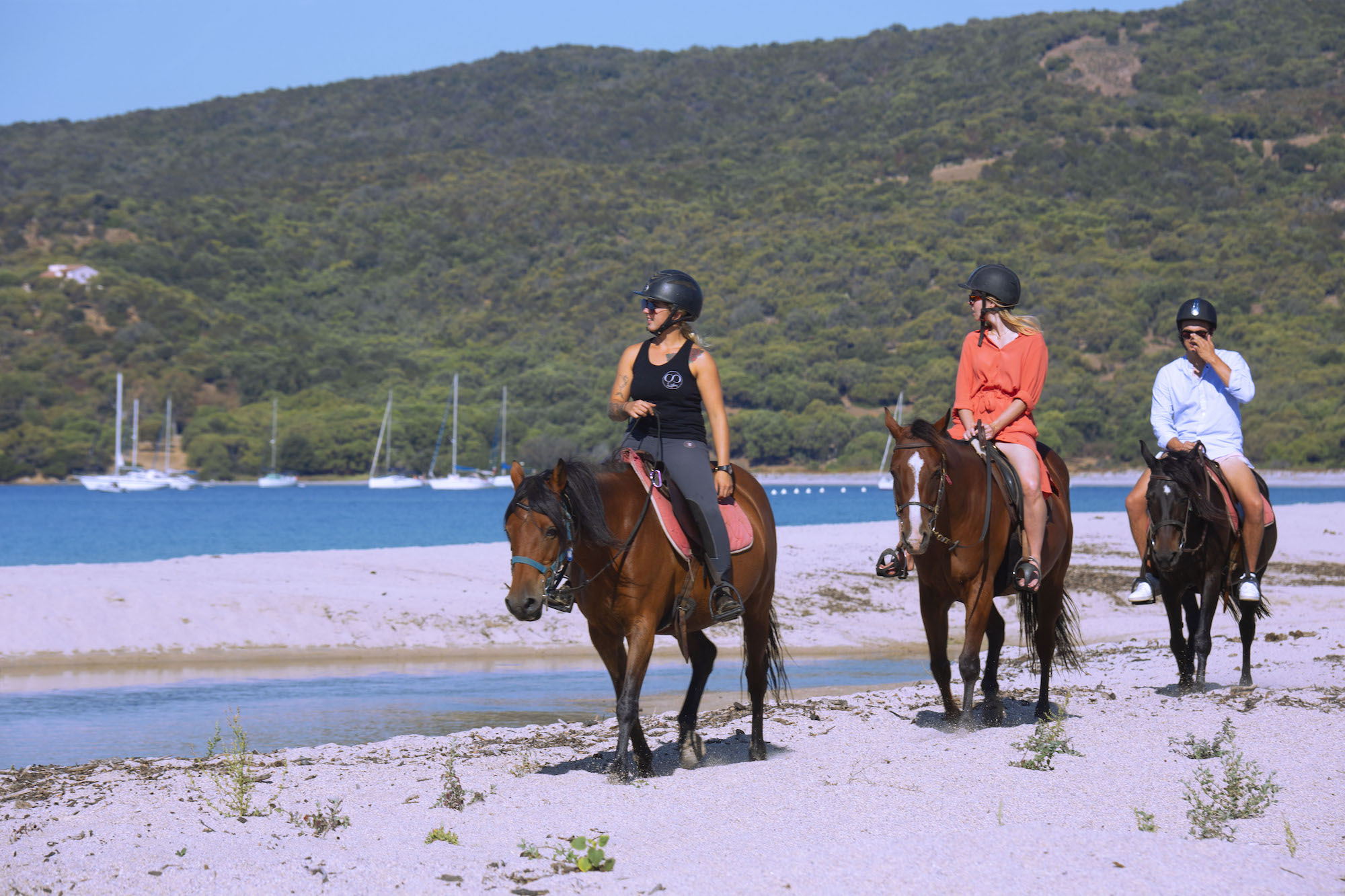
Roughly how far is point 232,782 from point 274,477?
120 meters

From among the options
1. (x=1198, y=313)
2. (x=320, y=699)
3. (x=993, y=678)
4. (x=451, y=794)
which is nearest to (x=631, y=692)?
(x=451, y=794)

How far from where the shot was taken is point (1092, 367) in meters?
127

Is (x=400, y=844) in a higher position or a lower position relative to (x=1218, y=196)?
lower

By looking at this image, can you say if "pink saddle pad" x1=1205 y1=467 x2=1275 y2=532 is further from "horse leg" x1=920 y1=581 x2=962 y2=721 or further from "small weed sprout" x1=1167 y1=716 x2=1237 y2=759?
"horse leg" x1=920 y1=581 x2=962 y2=721

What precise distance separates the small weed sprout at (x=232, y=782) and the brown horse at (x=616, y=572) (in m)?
1.62

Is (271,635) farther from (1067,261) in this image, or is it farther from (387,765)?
(1067,261)

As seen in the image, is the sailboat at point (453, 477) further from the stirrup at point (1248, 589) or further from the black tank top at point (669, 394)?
the black tank top at point (669, 394)

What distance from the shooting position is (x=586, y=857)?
209 inches

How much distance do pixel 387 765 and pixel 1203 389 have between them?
6.62 metres

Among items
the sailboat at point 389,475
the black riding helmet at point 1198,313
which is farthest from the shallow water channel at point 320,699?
the sailboat at point 389,475

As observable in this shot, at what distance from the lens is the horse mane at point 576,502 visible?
249 inches

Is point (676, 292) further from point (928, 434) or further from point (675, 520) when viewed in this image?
point (928, 434)

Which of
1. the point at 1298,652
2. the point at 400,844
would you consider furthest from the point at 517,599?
the point at 1298,652

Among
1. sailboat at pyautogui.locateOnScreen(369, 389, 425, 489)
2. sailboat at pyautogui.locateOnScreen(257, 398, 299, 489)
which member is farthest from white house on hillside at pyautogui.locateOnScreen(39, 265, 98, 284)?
sailboat at pyautogui.locateOnScreen(369, 389, 425, 489)
